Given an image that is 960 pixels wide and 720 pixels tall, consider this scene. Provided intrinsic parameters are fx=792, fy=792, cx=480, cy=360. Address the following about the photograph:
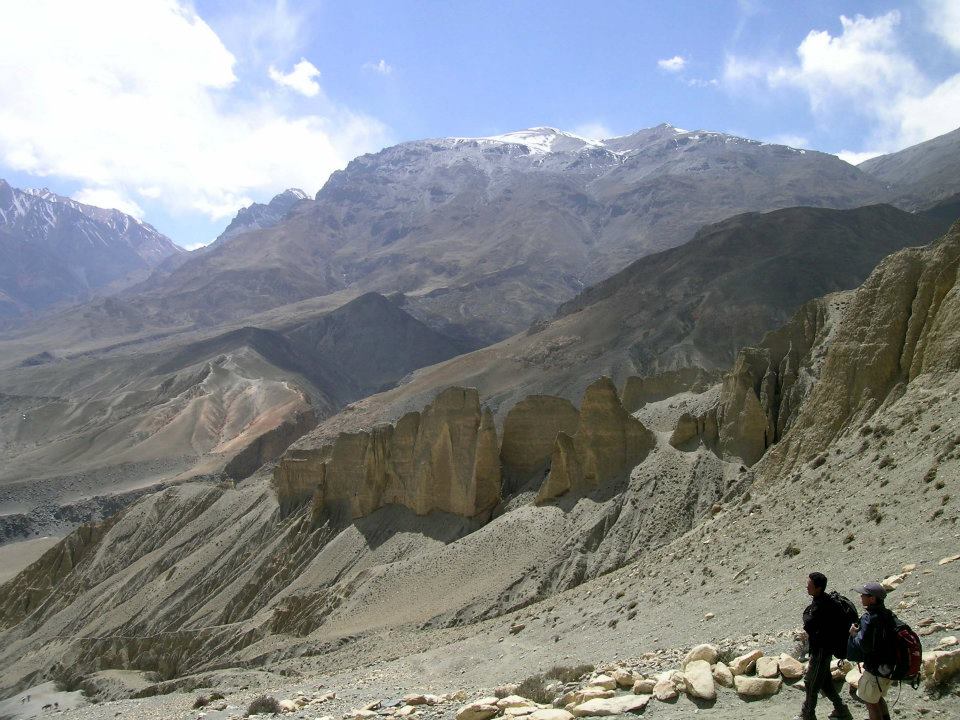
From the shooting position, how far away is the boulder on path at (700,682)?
8.79m

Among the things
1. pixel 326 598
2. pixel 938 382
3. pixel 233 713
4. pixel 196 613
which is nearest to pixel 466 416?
pixel 326 598

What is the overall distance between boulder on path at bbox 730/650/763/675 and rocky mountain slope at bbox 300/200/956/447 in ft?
210

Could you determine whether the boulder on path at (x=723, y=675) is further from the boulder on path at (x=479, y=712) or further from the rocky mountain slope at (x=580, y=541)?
the boulder on path at (x=479, y=712)

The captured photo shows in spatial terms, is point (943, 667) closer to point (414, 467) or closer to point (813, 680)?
point (813, 680)

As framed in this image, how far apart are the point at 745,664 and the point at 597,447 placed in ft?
63.1

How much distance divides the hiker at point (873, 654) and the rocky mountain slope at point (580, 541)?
184 centimetres

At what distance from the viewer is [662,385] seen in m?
33.5

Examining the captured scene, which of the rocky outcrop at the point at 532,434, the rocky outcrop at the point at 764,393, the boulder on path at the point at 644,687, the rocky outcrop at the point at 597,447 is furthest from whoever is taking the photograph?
the rocky outcrop at the point at 532,434

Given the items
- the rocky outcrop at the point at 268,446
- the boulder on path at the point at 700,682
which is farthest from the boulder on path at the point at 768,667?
the rocky outcrop at the point at 268,446

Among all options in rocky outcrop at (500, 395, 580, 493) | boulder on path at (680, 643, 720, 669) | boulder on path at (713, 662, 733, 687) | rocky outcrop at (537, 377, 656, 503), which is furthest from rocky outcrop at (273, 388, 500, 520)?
boulder on path at (713, 662, 733, 687)

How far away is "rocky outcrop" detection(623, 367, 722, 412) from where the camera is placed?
107ft

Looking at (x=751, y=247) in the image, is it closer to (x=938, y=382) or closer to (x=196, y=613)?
(x=196, y=613)

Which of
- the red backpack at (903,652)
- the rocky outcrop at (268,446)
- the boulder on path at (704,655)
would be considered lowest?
the boulder on path at (704,655)

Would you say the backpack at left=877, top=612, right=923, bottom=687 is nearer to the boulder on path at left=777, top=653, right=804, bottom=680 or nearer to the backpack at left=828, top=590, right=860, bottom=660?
the backpack at left=828, top=590, right=860, bottom=660
